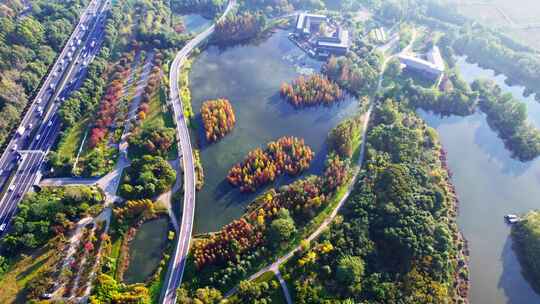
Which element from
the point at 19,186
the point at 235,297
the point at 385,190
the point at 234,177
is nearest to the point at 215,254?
the point at 235,297

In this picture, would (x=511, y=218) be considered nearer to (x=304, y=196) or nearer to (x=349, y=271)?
(x=349, y=271)

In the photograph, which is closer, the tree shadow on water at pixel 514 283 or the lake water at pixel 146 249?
the lake water at pixel 146 249

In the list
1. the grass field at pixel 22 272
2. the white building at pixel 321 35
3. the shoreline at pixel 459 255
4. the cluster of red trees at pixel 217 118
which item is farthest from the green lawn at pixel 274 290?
the white building at pixel 321 35

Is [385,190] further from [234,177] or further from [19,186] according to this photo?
[19,186]

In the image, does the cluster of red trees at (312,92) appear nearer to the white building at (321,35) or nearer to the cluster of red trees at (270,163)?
the cluster of red trees at (270,163)

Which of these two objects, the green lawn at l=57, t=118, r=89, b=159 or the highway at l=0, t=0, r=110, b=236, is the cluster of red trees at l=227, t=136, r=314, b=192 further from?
the highway at l=0, t=0, r=110, b=236

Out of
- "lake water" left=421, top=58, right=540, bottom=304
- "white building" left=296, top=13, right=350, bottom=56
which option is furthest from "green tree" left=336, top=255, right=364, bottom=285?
"white building" left=296, top=13, right=350, bottom=56

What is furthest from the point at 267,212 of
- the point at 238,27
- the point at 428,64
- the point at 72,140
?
the point at 238,27
